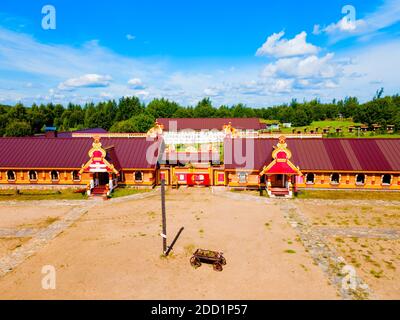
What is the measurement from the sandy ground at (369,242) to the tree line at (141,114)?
189ft

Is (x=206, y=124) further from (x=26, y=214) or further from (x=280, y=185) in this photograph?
(x=26, y=214)

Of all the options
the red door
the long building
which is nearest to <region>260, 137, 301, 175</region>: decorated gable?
the long building

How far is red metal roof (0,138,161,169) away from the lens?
37062mm

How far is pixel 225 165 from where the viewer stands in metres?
36.6

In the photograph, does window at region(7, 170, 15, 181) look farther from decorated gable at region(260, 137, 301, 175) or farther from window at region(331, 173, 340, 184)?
window at region(331, 173, 340, 184)

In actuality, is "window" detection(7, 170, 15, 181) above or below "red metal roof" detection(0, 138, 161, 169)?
below

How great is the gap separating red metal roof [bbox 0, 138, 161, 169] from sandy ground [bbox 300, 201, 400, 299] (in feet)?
66.8

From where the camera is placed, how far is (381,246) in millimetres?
21266

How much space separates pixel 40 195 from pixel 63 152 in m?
6.30

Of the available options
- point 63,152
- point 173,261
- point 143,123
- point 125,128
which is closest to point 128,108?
point 143,123

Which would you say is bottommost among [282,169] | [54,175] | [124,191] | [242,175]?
[124,191]

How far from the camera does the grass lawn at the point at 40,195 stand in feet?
110

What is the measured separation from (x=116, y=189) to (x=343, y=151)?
27.8m
